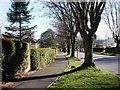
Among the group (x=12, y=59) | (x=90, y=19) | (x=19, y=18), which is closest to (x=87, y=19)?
(x=90, y=19)

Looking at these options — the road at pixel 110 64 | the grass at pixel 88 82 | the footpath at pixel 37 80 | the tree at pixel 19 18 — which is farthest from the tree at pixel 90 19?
the tree at pixel 19 18

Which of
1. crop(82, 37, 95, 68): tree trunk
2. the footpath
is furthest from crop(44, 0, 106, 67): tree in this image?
the footpath

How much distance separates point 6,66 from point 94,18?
31.7ft

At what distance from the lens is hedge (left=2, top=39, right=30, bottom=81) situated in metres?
12.4

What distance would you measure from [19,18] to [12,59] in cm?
4507

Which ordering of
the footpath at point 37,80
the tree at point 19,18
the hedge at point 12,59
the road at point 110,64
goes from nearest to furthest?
1. the footpath at point 37,80
2. the hedge at point 12,59
3. the road at point 110,64
4. the tree at point 19,18

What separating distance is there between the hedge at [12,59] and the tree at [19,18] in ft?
132

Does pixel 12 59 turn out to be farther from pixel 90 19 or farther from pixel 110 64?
pixel 110 64

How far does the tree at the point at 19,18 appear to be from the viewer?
55.6 m

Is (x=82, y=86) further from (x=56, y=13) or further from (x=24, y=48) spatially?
(x=56, y=13)

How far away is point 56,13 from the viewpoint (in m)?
37.3

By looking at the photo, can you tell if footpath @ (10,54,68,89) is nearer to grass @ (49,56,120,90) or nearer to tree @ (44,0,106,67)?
grass @ (49,56,120,90)

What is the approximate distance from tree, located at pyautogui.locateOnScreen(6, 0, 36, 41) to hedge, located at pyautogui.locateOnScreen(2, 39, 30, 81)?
132ft

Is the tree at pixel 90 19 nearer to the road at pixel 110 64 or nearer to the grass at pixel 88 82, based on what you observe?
the road at pixel 110 64
